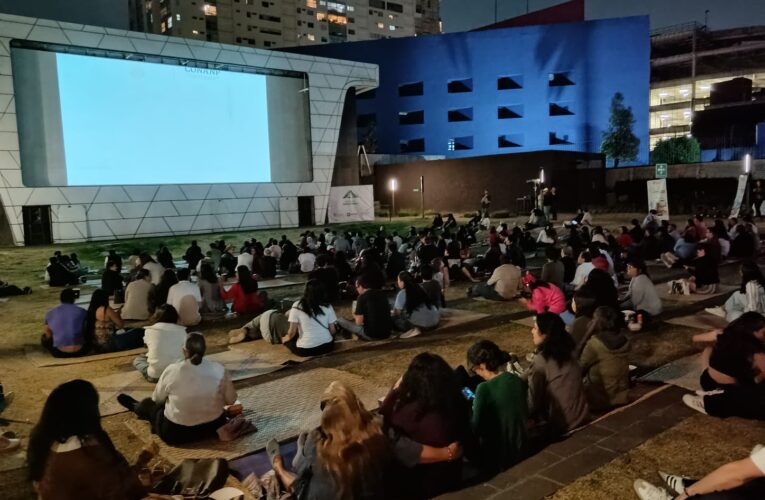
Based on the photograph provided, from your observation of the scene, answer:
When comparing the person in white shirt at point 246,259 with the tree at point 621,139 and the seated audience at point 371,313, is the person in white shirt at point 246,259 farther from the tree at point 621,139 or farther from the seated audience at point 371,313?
the tree at point 621,139

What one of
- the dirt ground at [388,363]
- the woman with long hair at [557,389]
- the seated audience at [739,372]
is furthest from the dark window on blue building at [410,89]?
the woman with long hair at [557,389]

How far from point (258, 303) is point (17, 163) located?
1608 cm

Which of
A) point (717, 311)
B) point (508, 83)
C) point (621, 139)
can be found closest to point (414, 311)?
point (717, 311)

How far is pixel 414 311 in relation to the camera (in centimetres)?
801

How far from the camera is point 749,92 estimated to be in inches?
1704

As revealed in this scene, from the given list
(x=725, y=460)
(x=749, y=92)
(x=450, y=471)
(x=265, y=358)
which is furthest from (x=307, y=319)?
(x=749, y=92)

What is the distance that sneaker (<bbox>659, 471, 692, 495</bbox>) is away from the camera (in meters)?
3.38

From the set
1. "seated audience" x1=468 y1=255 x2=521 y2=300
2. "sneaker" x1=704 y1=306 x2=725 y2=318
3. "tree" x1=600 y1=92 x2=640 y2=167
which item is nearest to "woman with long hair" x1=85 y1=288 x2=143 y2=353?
"seated audience" x1=468 y1=255 x2=521 y2=300

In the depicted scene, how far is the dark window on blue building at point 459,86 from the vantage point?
4847cm

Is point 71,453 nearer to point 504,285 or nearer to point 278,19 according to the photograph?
point 504,285

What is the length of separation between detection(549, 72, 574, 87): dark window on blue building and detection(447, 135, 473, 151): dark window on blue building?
26.1 feet

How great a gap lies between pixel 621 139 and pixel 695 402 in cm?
4255

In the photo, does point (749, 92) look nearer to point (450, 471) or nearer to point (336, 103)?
point (336, 103)

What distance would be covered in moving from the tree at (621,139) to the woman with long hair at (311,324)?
1608 inches
